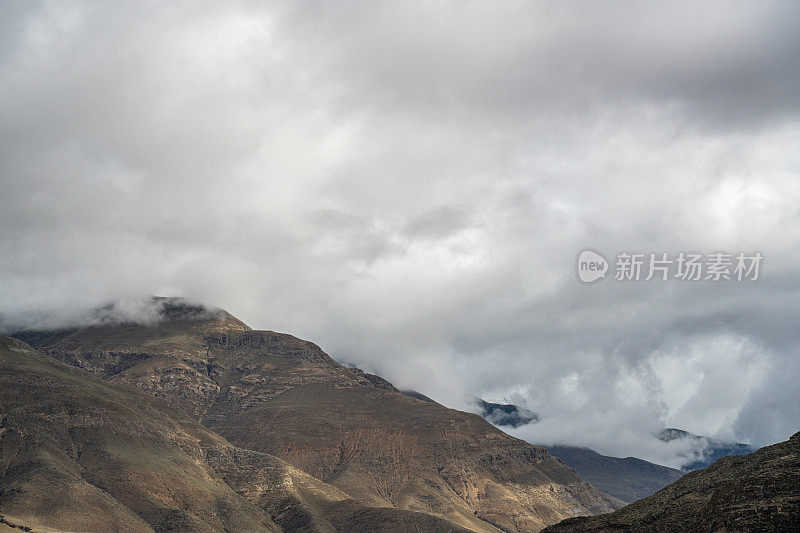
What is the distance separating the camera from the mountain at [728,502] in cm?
7075

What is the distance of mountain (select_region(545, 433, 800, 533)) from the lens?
232ft

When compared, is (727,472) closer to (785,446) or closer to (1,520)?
(785,446)

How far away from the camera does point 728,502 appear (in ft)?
257

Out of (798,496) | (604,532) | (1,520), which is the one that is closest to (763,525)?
(798,496)

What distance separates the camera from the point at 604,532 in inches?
3900

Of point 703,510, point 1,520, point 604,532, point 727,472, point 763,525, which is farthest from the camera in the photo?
point 1,520

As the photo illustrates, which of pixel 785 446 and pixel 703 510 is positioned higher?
pixel 785 446

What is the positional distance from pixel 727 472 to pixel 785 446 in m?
9.62

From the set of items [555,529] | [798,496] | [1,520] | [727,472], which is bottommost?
[1,520]

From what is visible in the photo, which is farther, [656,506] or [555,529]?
[555,529]

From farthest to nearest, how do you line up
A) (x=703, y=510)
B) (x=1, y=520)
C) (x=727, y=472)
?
(x=1, y=520) < (x=727, y=472) < (x=703, y=510)

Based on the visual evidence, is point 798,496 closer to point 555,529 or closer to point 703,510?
point 703,510

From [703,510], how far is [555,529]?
2840cm

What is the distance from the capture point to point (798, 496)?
238 ft
